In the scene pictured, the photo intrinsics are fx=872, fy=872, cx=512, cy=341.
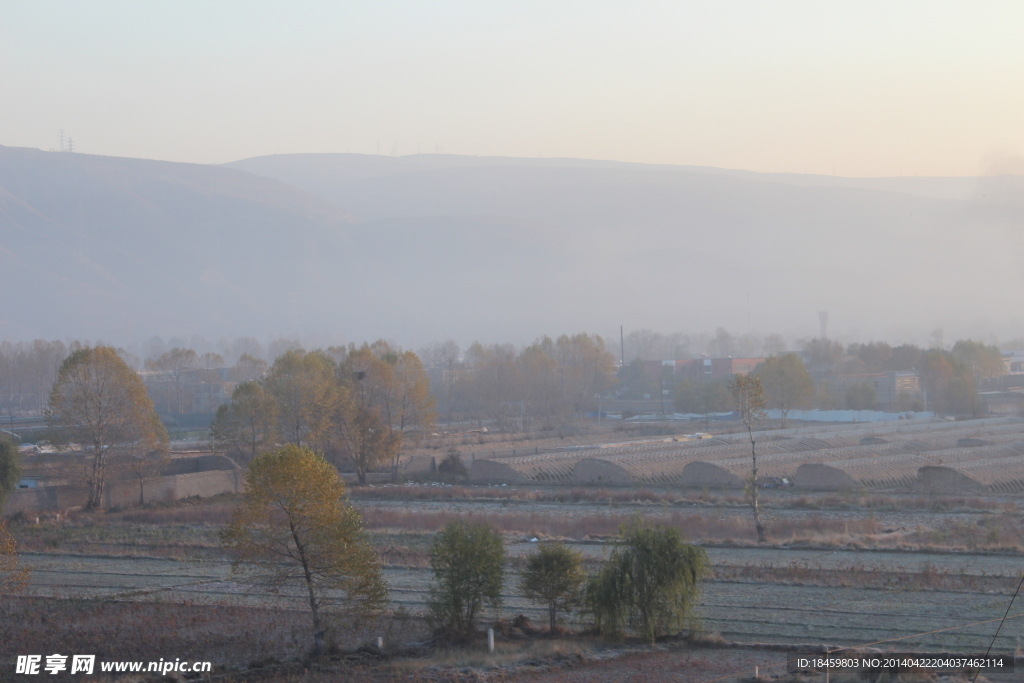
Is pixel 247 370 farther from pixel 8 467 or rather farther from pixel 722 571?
pixel 722 571

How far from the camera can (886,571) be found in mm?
17312

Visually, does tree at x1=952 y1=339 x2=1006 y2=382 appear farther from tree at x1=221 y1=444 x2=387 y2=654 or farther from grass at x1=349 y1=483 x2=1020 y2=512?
tree at x1=221 y1=444 x2=387 y2=654

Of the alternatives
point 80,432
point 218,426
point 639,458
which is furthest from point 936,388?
point 80,432

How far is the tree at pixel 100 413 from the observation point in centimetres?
3341

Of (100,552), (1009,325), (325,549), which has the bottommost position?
(100,552)

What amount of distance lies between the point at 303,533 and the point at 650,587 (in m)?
5.46

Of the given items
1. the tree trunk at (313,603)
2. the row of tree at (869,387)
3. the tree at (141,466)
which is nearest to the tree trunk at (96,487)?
the tree at (141,466)

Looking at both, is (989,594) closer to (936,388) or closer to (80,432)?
(80,432)

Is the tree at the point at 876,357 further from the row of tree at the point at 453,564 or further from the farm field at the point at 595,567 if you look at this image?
the row of tree at the point at 453,564

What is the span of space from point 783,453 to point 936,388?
32.7 meters

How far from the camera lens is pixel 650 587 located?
1327cm

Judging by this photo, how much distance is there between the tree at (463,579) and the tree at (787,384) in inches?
1950

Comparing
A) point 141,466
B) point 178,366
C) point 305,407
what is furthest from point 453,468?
point 178,366

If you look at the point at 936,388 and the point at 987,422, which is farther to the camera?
the point at 936,388
